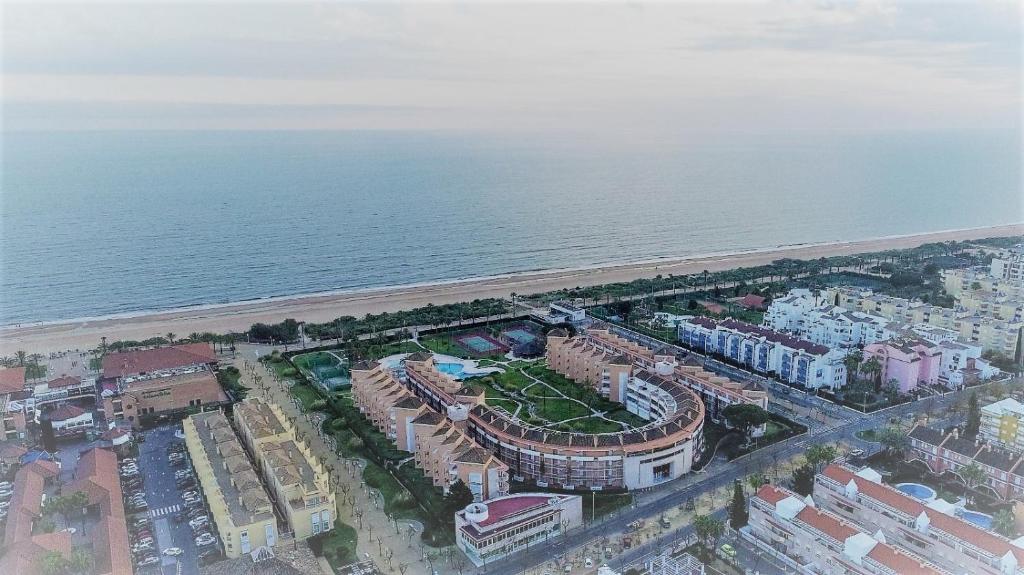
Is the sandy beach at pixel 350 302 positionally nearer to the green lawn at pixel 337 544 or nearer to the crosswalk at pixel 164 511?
the crosswalk at pixel 164 511

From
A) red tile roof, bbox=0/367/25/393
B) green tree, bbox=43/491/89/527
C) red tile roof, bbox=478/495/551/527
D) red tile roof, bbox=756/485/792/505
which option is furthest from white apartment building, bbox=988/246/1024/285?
red tile roof, bbox=0/367/25/393

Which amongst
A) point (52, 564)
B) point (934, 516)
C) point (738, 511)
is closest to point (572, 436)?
point (738, 511)

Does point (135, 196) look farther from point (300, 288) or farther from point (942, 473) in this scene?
point (942, 473)

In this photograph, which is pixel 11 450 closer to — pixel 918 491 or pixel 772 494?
pixel 772 494

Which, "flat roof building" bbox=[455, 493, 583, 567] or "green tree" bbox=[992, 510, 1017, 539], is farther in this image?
"flat roof building" bbox=[455, 493, 583, 567]

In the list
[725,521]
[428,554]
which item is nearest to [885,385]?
[725,521]

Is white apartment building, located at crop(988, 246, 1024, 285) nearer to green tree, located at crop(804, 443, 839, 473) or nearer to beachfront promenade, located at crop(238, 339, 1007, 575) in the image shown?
beachfront promenade, located at crop(238, 339, 1007, 575)

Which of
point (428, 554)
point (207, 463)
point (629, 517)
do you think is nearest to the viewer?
point (428, 554)
